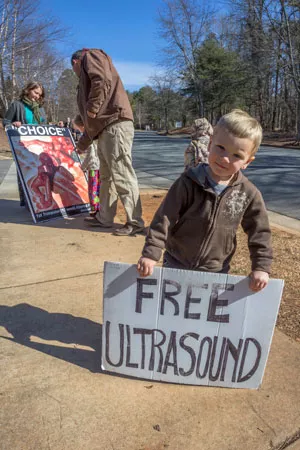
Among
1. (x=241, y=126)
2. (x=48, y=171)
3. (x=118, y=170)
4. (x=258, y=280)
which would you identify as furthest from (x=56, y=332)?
(x=48, y=171)

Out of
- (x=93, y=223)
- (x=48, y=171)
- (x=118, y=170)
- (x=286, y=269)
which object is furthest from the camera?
(x=48, y=171)

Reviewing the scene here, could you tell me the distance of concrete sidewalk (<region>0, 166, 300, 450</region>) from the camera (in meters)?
1.42

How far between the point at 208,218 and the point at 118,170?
2.10 m

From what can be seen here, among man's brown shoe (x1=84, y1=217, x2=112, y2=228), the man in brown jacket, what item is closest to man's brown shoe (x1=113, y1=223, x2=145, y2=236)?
the man in brown jacket

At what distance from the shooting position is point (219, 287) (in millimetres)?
1653

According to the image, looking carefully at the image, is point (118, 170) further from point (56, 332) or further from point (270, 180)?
point (270, 180)

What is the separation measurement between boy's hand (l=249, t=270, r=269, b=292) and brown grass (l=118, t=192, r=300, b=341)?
68 centimetres

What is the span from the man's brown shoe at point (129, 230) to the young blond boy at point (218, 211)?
74.6 inches

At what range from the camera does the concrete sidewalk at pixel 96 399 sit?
1415 mm

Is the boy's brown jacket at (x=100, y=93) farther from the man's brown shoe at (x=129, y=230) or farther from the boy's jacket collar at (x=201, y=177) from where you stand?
the boy's jacket collar at (x=201, y=177)

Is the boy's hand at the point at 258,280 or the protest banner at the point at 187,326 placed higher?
the boy's hand at the point at 258,280

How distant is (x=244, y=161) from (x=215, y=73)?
3996 centimetres

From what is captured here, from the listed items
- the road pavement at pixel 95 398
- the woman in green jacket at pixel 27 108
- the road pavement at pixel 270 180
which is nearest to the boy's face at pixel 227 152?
the road pavement at pixel 95 398

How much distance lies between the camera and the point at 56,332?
2.06m
